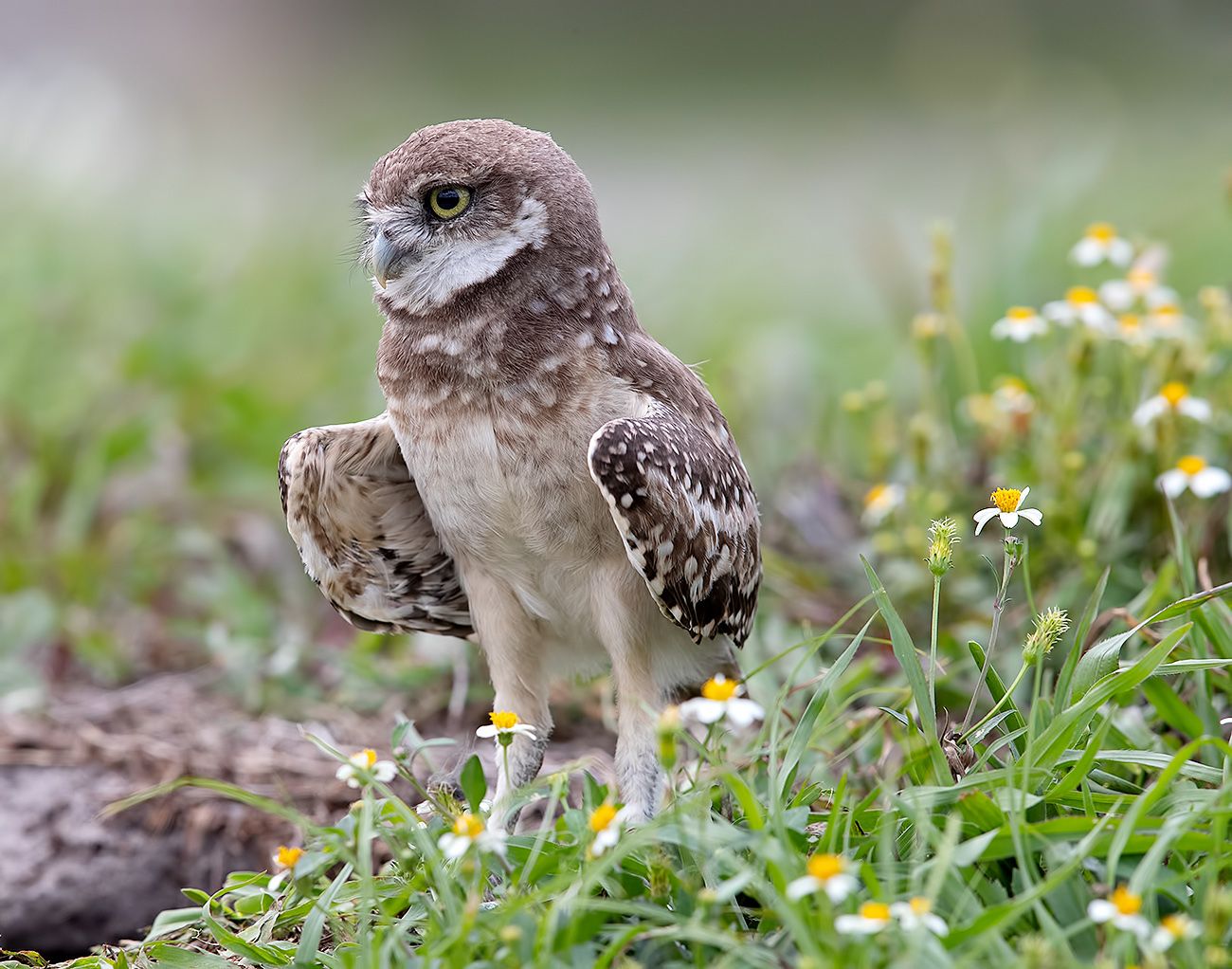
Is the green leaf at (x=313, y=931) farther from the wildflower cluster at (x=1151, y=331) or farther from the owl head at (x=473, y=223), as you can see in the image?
the wildflower cluster at (x=1151, y=331)

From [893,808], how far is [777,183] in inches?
340

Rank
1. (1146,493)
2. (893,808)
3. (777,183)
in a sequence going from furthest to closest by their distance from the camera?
(777,183), (1146,493), (893,808)

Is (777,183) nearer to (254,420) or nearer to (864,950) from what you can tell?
(254,420)

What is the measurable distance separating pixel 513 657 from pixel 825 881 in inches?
62.8

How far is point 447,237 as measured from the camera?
354cm

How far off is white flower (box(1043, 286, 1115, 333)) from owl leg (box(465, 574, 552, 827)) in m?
2.07

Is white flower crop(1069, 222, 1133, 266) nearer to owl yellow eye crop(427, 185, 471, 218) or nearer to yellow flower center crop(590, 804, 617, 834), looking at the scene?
owl yellow eye crop(427, 185, 471, 218)

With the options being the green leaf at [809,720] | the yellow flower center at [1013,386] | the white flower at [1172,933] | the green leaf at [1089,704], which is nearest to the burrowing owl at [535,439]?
the green leaf at [809,720]

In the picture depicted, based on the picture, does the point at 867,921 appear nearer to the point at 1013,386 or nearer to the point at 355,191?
the point at 1013,386

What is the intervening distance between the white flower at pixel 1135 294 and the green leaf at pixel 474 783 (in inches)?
119

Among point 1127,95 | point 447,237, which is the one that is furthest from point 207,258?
point 1127,95

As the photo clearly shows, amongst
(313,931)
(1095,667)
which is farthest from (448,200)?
(1095,667)

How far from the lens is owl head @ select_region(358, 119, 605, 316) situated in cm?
352

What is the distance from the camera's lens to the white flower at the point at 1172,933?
2236 mm
